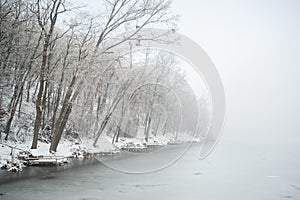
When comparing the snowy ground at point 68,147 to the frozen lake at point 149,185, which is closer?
the frozen lake at point 149,185

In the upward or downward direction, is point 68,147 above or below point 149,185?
above

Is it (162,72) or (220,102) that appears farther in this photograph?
(162,72)

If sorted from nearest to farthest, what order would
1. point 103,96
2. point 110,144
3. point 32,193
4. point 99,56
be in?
1. point 32,193
2. point 99,56
3. point 103,96
4. point 110,144

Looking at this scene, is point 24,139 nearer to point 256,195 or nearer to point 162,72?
point 256,195

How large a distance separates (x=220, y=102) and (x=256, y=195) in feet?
22.8

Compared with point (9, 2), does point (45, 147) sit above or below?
below

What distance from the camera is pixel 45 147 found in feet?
65.3

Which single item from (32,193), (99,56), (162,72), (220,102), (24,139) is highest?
(162,72)

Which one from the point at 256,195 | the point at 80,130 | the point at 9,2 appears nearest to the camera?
the point at 256,195

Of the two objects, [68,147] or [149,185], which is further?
[68,147]

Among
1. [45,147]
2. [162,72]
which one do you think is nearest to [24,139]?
[45,147]

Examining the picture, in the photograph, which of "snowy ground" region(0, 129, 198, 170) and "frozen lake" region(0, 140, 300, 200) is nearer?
"frozen lake" region(0, 140, 300, 200)

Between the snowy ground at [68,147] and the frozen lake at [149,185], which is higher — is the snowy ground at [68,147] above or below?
above

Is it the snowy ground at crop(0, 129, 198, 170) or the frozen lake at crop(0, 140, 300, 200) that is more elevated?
the snowy ground at crop(0, 129, 198, 170)
